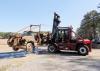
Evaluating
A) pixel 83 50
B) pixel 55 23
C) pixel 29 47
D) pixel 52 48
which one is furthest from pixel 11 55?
pixel 55 23

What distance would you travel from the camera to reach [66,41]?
2502 centimetres

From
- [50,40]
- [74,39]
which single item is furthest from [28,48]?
[74,39]

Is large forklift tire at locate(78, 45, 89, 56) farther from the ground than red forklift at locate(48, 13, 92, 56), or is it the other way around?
red forklift at locate(48, 13, 92, 56)

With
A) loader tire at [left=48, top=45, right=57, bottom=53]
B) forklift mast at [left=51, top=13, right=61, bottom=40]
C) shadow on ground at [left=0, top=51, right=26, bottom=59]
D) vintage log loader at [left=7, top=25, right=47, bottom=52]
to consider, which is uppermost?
forklift mast at [left=51, top=13, right=61, bottom=40]

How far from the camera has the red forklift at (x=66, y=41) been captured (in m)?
24.4

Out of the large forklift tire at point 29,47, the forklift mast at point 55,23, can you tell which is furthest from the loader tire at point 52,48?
the large forklift tire at point 29,47

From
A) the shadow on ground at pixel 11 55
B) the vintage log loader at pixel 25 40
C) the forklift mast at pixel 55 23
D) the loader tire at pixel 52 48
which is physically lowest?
the shadow on ground at pixel 11 55

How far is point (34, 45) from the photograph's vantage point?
994 inches

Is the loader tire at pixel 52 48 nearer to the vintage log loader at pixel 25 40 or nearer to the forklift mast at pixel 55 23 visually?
the forklift mast at pixel 55 23

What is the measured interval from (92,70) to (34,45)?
11.8 m

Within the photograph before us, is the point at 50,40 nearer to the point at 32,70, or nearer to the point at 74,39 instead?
the point at 74,39

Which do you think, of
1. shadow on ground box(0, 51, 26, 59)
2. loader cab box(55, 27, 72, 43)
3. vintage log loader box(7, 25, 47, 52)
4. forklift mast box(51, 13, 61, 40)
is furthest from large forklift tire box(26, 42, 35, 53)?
shadow on ground box(0, 51, 26, 59)

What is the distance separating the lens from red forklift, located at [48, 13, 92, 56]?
960 inches

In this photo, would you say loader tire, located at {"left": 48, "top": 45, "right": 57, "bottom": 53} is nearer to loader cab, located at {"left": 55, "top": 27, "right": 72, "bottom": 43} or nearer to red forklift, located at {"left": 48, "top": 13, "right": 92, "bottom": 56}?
red forklift, located at {"left": 48, "top": 13, "right": 92, "bottom": 56}
